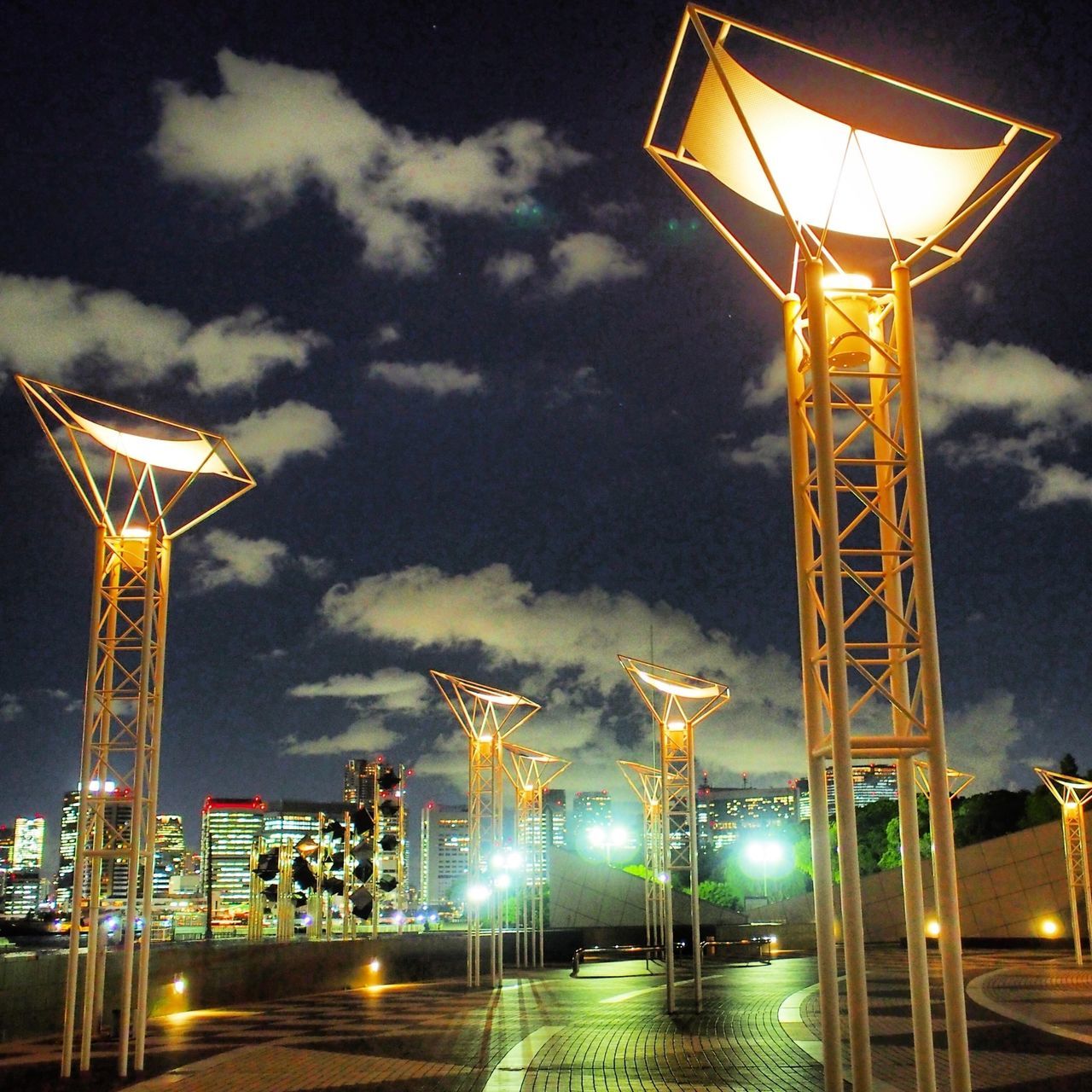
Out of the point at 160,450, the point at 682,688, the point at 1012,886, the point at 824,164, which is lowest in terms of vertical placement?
the point at 1012,886

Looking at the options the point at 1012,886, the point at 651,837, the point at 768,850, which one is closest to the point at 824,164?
the point at 651,837

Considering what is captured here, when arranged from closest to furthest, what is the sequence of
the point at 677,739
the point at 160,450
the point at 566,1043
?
the point at 566,1043 < the point at 160,450 < the point at 677,739

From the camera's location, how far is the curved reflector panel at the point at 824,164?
28.7 feet

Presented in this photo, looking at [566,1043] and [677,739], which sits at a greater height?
[677,739]

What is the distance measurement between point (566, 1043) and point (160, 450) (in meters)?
10.1

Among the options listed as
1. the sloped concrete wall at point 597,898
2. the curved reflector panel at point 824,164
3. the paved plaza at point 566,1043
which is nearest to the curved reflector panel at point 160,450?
the paved plaza at point 566,1043

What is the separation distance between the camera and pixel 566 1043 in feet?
51.8

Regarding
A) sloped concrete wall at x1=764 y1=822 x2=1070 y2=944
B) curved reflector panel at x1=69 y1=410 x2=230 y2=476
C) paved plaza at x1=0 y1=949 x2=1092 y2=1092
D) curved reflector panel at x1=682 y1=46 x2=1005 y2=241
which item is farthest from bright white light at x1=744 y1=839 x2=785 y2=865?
curved reflector panel at x1=682 y1=46 x2=1005 y2=241

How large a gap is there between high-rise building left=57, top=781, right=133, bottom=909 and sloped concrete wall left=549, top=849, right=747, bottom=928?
1782 cm

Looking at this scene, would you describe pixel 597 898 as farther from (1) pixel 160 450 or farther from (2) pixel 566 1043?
(1) pixel 160 450

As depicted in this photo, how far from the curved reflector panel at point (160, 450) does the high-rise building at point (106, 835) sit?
4.42 metres

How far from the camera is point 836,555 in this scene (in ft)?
26.8

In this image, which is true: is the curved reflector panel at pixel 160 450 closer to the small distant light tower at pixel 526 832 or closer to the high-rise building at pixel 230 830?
the small distant light tower at pixel 526 832

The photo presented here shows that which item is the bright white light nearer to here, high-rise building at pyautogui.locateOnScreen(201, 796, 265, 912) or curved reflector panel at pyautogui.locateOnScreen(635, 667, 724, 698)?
high-rise building at pyautogui.locateOnScreen(201, 796, 265, 912)
